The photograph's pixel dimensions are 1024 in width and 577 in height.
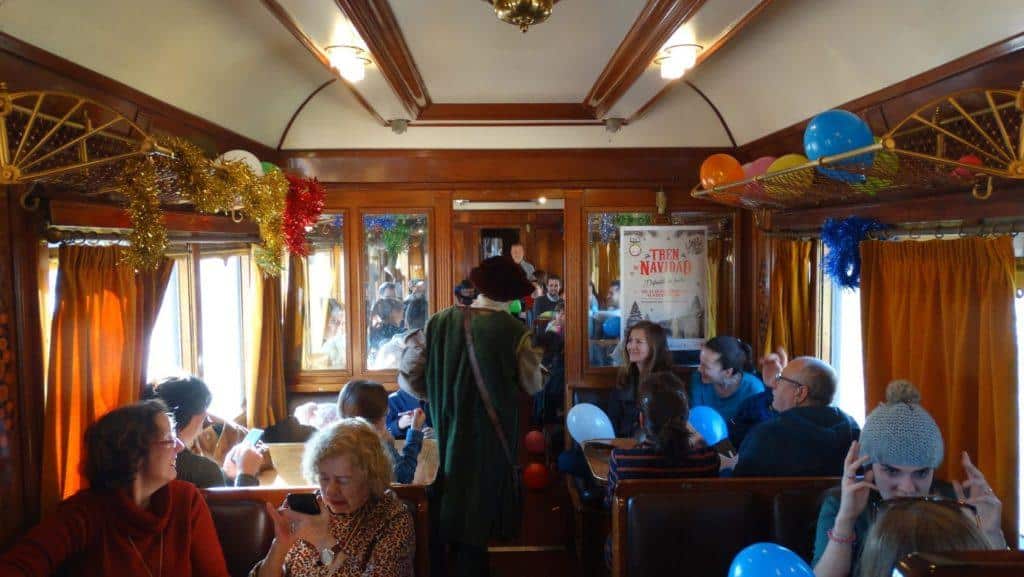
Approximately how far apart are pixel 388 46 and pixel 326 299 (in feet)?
7.93

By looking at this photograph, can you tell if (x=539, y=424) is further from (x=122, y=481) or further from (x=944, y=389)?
(x=122, y=481)

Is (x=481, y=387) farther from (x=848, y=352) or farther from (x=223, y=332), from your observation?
(x=848, y=352)

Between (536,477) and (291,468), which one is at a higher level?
(291,468)

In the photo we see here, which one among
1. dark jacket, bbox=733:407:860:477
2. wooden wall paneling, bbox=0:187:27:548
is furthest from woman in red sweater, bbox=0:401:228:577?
dark jacket, bbox=733:407:860:477

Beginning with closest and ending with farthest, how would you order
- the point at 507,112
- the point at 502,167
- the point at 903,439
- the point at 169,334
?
1. the point at 903,439
2. the point at 169,334
3. the point at 507,112
4. the point at 502,167

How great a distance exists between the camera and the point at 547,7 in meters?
2.07

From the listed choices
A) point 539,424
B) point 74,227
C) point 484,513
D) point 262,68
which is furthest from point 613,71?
point 539,424

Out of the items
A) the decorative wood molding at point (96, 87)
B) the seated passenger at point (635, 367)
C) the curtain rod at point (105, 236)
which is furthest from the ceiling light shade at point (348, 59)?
the seated passenger at point (635, 367)

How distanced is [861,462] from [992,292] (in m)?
1.24

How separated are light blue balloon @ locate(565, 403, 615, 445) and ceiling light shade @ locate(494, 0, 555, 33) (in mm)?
2496

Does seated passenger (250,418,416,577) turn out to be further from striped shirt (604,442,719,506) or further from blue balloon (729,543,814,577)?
blue balloon (729,543,814,577)

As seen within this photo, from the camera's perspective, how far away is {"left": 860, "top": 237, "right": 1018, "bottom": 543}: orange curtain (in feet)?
8.19

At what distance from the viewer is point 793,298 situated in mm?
4207

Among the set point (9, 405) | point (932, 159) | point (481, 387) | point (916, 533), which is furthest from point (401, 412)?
point (916, 533)
